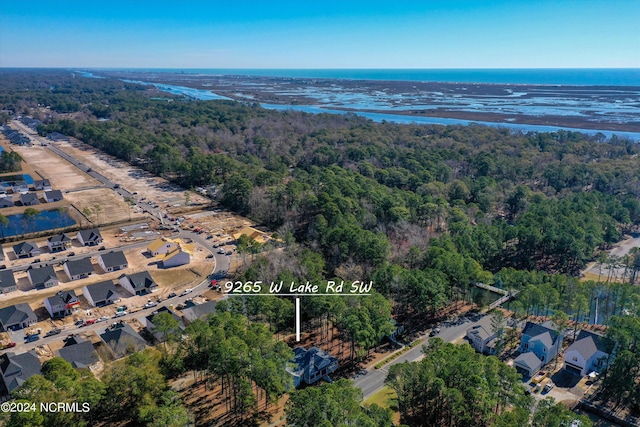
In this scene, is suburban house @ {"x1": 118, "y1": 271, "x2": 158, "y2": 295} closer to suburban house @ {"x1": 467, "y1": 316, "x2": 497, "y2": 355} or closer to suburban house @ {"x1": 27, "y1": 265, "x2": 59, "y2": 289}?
suburban house @ {"x1": 27, "y1": 265, "x2": 59, "y2": 289}

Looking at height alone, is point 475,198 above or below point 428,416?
above

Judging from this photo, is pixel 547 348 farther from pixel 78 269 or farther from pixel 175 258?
pixel 78 269

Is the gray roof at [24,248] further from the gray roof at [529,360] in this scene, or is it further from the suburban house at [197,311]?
the gray roof at [529,360]

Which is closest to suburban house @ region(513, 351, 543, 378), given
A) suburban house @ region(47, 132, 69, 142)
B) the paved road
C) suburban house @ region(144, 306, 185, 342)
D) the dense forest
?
the dense forest

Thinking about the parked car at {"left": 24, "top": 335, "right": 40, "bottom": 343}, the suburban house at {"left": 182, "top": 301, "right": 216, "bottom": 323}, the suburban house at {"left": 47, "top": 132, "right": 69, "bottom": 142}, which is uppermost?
the suburban house at {"left": 47, "top": 132, "right": 69, "bottom": 142}

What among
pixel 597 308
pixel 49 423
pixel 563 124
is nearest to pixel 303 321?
pixel 49 423

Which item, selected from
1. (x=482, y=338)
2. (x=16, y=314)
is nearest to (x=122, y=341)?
(x=16, y=314)

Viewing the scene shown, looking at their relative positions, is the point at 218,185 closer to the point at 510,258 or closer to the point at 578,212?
the point at 510,258

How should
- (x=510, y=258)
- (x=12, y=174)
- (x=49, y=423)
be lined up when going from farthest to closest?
(x=12, y=174) < (x=510, y=258) < (x=49, y=423)
